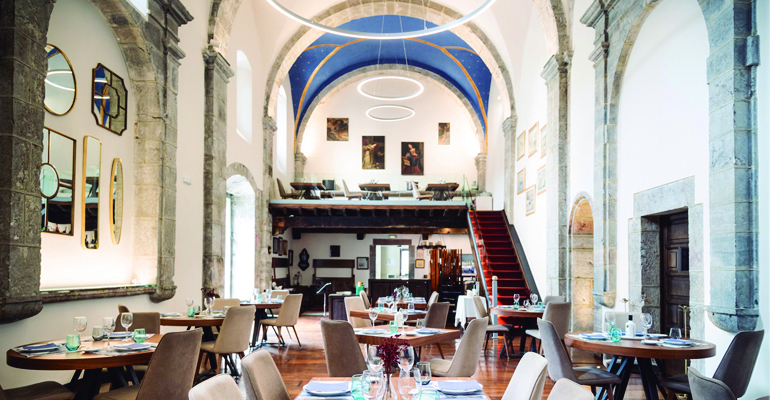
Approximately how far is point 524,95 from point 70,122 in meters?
8.68

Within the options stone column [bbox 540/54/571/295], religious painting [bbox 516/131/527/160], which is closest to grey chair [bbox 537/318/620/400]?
stone column [bbox 540/54/571/295]

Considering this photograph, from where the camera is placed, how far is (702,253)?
15.7 ft

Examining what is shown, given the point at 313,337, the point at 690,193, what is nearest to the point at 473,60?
the point at 313,337

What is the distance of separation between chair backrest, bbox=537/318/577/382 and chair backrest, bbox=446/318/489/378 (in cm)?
49

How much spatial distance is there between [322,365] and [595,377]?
3.64 meters

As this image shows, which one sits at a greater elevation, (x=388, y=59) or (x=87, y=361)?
(x=388, y=59)

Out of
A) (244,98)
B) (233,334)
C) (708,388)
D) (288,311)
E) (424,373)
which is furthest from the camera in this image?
(244,98)

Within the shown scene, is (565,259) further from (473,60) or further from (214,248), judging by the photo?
(473,60)

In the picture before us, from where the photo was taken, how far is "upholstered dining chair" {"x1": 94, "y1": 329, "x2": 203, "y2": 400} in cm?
330

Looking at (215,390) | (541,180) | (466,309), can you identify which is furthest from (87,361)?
(541,180)

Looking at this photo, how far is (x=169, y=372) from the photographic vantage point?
3.40 meters

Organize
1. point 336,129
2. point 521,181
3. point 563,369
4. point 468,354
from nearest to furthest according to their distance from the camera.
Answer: point 563,369, point 468,354, point 521,181, point 336,129

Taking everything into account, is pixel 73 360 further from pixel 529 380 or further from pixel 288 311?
pixel 288 311

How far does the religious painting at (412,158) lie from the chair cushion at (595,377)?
13396 millimetres
